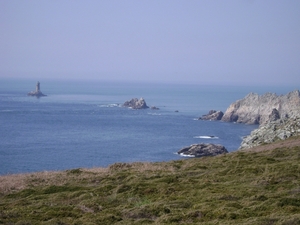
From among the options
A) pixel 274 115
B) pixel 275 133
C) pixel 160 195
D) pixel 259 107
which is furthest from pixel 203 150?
pixel 259 107

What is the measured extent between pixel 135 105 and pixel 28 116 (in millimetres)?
58486

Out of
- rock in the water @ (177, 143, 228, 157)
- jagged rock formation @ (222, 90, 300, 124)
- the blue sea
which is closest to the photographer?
rock in the water @ (177, 143, 228, 157)

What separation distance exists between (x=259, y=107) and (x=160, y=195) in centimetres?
13351

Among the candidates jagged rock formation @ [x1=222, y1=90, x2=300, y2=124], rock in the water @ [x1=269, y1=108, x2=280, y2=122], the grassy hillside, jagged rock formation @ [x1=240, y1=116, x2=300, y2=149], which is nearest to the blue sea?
jagged rock formation @ [x1=222, y1=90, x2=300, y2=124]

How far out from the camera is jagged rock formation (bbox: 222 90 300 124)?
5427 inches

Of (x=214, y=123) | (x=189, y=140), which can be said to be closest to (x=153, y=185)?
(x=189, y=140)

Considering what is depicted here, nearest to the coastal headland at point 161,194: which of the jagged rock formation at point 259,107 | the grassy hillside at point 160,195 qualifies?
the grassy hillside at point 160,195

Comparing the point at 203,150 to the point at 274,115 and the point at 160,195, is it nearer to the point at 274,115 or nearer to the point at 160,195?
the point at 274,115

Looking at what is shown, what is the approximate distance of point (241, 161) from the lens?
2759 centimetres

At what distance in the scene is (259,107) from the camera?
479ft

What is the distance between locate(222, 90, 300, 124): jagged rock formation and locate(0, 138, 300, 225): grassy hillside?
115 metres

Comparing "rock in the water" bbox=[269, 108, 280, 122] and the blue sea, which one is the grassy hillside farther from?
"rock in the water" bbox=[269, 108, 280, 122]

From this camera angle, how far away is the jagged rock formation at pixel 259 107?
137837mm

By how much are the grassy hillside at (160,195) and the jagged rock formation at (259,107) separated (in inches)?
4521
